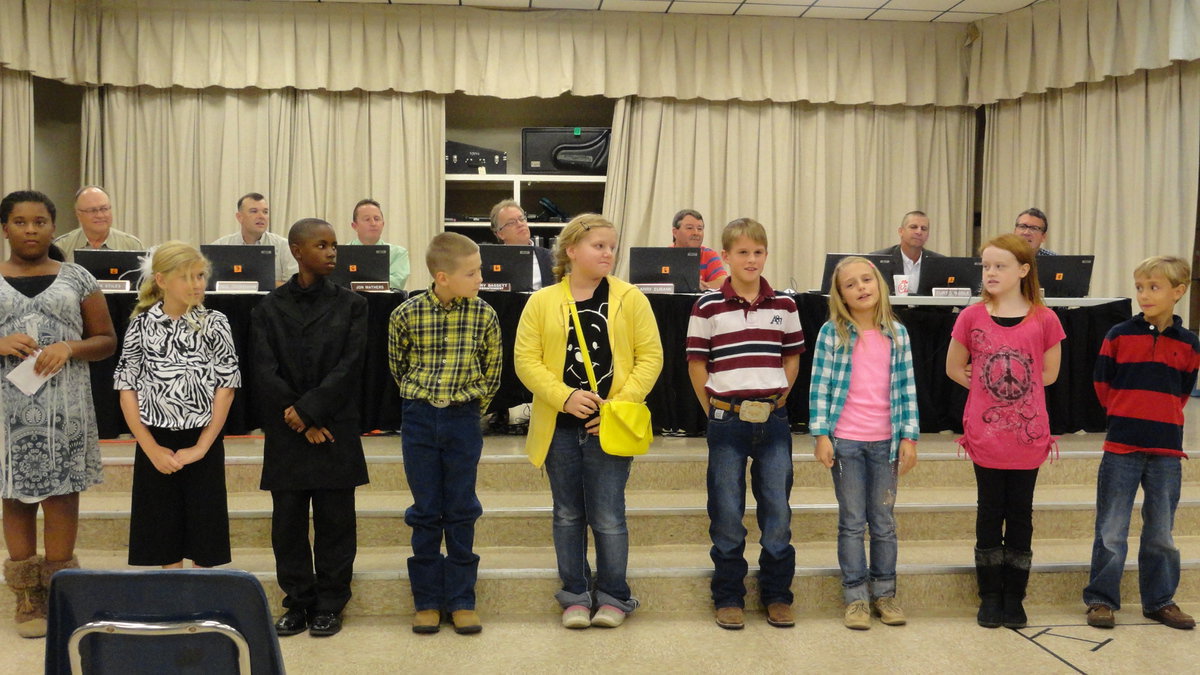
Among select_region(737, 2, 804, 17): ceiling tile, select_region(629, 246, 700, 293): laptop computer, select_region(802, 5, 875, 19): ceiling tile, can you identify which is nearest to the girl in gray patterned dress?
select_region(629, 246, 700, 293): laptop computer

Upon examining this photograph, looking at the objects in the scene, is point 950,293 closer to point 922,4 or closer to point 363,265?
point 363,265

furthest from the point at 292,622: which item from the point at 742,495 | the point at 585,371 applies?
the point at 742,495

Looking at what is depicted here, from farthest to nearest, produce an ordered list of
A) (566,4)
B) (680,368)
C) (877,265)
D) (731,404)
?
(566,4) < (877,265) < (680,368) < (731,404)

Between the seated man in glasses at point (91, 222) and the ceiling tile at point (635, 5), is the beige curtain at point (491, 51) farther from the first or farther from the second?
the seated man in glasses at point (91, 222)

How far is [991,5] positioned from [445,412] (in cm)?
583

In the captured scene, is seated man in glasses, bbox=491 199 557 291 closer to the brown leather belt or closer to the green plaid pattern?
the green plaid pattern

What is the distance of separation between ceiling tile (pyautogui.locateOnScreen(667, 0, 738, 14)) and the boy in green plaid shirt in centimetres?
471

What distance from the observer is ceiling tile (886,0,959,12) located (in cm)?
692

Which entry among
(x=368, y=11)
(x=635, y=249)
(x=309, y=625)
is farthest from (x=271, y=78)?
(x=309, y=625)

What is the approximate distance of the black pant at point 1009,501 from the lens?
3.11 m

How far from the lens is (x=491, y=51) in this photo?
7203 millimetres

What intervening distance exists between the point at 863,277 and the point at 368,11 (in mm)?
5259

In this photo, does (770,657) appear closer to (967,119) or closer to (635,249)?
(635,249)

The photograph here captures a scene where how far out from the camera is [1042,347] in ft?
10.4
